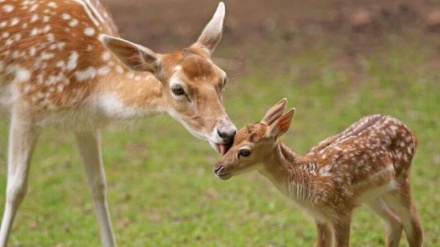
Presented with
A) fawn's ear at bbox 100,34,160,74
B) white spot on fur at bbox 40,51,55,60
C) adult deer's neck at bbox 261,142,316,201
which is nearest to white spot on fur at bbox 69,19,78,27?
white spot on fur at bbox 40,51,55,60

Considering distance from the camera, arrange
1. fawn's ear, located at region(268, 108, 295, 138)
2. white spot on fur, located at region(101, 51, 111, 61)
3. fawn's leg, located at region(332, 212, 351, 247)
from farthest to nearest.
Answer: white spot on fur, located at region(101, 51, 111, 61)
fawn's leg, located at region(332, 212, 351, 247)
fawn's ear, located at region(268, 108, 295, 138)

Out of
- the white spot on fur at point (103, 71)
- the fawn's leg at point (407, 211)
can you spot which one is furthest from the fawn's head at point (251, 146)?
the white spot on fur at point (103, 71)

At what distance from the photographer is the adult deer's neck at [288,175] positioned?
19.7ft

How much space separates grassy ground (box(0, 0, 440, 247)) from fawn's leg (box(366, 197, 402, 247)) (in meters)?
0.87

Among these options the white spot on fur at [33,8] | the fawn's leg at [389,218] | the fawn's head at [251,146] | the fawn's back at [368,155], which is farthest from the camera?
the white spot on fur at [33,8]

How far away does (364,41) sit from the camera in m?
13.7

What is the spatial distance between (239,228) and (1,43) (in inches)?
94.2

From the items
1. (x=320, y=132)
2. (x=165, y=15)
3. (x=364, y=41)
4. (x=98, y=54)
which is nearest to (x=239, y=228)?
(x=98, y=54)

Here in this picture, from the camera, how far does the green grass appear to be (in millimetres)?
8078

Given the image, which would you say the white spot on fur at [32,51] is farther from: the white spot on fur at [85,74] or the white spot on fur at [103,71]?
the white spot on fur at [103,71]

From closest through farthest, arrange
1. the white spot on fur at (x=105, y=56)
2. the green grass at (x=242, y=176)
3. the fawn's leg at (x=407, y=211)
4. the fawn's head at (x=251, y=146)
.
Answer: the fawn's head at (x=251, y=146), the fawn's leg at (x=407, y=211), the white spot on fur at (x=105, y=56), the green grass at (x=242, y=176)

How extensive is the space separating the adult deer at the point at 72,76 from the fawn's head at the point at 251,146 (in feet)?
2.01

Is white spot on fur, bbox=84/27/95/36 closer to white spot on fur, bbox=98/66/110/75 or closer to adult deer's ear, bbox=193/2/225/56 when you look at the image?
white spot on fur, bbox=98/66/110/75

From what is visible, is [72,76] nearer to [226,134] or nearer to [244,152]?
[226,134]
